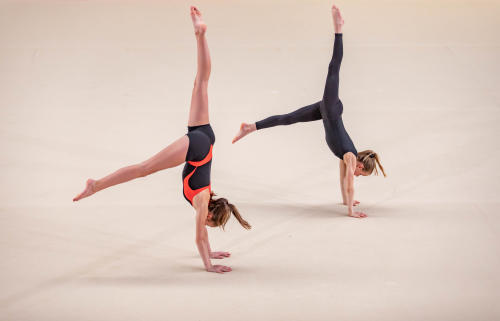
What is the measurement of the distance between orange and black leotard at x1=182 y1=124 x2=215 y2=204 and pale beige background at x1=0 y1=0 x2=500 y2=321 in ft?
1.72

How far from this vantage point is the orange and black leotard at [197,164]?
453cm

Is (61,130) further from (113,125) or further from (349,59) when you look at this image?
(349,59)

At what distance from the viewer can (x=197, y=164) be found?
180 inches

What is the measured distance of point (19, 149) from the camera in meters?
6.64

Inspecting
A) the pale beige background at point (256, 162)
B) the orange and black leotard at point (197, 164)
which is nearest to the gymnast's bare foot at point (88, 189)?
the pale beige background at point (256, 162)

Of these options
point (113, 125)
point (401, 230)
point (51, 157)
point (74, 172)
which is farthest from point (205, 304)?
point (113, 125)

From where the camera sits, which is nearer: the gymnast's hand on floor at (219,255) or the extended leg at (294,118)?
the gymnast's hand on floor at (219,255)

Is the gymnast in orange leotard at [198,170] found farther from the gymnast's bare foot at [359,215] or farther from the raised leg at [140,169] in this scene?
the gymnast's bare foot at [359,215]

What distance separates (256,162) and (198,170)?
2.07 m

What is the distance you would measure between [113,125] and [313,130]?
7.02ft

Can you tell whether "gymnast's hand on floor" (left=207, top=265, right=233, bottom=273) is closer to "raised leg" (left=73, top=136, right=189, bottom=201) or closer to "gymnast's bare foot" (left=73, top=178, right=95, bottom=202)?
"raised leg" (left=73, top=136, right=189, bottom=201)

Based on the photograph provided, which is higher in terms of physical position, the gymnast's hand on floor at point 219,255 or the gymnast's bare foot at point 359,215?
the gymnast's bare foot at point 359,215

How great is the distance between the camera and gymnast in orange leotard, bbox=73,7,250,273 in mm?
4406

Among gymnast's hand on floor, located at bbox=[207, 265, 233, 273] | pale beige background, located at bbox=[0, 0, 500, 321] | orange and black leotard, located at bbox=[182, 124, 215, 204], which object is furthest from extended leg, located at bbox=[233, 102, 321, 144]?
gymnast's hand on floor, located at bbox=[207, 265, 233, 273]
